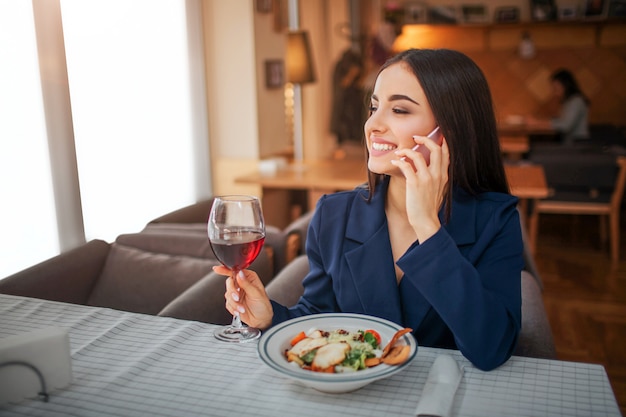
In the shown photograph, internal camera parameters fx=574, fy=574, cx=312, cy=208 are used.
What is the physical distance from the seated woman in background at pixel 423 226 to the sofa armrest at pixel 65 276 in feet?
2.69

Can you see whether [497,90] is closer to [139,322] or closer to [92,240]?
[92,240]

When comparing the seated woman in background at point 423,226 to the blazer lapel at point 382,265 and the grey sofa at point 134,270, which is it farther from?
the grey sofa at point 134,270

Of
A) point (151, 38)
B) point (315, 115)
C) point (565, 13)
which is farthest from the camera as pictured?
point (565, 13)

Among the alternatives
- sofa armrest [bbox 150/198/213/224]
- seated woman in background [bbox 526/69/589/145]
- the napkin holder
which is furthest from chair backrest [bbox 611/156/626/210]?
the napkin holder

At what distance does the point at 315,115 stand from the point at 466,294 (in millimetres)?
4731

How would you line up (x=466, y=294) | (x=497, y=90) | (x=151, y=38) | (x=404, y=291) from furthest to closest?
(x=497, y=90)
(x=151, y=38)
(x=404, y=291)
(x=466, y=294)

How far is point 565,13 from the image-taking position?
7.36 m

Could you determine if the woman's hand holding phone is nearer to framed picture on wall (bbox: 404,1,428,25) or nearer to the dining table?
the dining table

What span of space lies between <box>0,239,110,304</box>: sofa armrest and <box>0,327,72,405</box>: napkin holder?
28.2 inches

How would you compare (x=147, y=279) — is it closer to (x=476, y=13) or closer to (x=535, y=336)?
(x=535, y=336)

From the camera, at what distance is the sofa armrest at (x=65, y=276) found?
1.71 metres

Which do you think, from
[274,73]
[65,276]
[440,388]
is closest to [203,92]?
[274,73]

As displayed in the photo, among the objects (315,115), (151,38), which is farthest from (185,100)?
(315,115)

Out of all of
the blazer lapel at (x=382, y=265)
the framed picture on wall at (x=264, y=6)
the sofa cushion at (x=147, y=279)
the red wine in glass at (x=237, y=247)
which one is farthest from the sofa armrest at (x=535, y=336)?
the framed picture on wall at (x=264, y=6)
